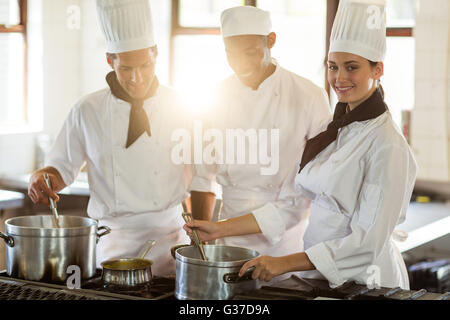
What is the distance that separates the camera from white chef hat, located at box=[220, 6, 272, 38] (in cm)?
228

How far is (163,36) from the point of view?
5.18 m

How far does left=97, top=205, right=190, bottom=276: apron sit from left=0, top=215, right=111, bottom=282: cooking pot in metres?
0.60

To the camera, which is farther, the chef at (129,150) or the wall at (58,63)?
the wall at (58,63)

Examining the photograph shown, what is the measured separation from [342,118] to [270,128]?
1.48 ft

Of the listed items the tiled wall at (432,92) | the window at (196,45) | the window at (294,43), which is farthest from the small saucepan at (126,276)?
the window at (196,45)

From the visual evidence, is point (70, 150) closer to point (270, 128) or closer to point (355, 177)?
point (270, 128)

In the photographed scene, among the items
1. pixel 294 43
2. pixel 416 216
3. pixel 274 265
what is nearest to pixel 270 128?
pixel 274 265

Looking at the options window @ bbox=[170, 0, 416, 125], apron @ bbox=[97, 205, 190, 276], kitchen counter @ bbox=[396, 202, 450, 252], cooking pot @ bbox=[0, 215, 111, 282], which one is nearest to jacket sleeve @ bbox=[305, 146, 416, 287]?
cooking pot @ bbox=[0, 215, 111, 282]

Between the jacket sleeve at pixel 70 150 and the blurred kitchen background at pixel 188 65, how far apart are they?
164 cm

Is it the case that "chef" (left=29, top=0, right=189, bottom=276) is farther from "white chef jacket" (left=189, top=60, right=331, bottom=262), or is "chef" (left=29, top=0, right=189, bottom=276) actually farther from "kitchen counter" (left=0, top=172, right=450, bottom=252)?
"kitchen counter" (left=0, top=172, right=450, bottom=252)

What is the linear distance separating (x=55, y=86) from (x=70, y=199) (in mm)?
1265

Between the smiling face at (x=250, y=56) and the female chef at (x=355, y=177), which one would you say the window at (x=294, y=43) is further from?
the female chef at (x=355, y=177)

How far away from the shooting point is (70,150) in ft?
8.34

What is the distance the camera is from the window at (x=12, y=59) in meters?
5.18
